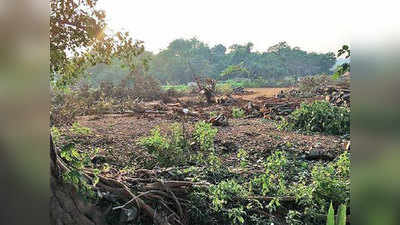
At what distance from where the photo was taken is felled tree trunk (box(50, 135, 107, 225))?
1979 mm

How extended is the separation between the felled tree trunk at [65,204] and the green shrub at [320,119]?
166 cm

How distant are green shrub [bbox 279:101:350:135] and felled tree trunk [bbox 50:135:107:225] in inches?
65.4

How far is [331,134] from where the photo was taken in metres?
3.21

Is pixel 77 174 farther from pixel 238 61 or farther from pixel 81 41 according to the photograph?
pixel 238 61

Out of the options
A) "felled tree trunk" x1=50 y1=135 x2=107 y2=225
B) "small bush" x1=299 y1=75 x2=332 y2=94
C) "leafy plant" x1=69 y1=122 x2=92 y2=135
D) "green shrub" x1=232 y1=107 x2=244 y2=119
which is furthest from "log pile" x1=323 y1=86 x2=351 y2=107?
"felled tree trunk" x1=50 y1=135 x2=107 y2=225

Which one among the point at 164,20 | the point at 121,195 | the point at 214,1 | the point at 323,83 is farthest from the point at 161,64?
the point at 323,83

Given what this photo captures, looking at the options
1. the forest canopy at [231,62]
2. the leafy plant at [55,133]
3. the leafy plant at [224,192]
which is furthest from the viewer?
the forest canopy at [231,62]

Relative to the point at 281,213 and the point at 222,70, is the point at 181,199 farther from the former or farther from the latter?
the point at 222,70

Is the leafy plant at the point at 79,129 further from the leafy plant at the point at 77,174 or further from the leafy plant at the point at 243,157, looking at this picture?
the leafy plant at the point at 243,157

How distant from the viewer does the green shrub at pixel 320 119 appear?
3051mm

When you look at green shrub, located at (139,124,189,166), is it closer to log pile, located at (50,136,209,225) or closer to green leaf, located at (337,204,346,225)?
log pile, located at (50,136,209,225)

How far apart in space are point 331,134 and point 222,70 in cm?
111

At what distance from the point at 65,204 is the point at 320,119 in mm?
2120

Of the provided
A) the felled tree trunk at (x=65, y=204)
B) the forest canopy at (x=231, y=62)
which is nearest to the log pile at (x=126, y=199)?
the felled tree trunk at (x=65, y=204)
